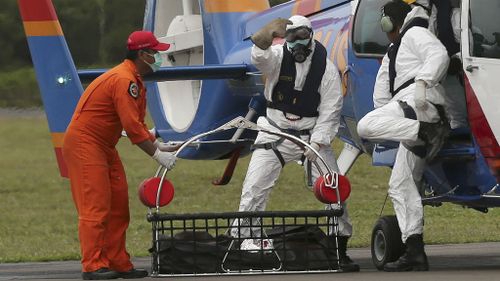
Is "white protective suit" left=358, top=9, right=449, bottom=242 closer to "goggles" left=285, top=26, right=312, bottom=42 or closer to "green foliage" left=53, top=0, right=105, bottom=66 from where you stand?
"goggles" left=285, top=26, right=312, bottom=42

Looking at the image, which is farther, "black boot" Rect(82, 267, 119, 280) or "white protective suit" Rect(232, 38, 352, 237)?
"white protective suit" Rect(232, 38, 352, 237)

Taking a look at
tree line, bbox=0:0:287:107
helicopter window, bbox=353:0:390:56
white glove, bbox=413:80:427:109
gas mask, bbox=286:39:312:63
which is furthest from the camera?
tree line, bbox=0:0:287:107

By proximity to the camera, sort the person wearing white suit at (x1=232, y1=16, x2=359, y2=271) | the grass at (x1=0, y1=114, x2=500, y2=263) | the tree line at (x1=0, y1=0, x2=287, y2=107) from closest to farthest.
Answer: the person wearing white suit at (x1=232, y1=16, x2=359, y2=271) < the grass at (x1=0, y1=114, x2=500, y2=263) < the tree line at (x1=0, y1=0, x2=287, y2=107)

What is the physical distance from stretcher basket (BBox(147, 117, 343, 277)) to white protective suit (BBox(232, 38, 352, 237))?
0.51 meters

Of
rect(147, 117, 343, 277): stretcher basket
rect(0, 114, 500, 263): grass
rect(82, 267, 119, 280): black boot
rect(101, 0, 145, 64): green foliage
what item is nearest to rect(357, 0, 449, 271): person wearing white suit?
rect(147, 117, 343, 277): stretcher basket

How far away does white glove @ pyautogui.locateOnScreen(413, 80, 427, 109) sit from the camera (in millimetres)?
9859

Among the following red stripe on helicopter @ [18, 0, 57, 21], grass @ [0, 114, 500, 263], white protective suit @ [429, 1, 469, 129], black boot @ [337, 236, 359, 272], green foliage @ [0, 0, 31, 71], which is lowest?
grass @ [0, 114, 500, 263]

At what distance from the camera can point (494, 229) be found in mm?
16656

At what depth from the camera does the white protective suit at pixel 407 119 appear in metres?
9.93

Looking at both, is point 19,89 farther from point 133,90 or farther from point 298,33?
point 133,90

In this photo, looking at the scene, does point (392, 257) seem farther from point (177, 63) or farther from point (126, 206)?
point (177, 63)

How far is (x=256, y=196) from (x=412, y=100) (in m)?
1.47

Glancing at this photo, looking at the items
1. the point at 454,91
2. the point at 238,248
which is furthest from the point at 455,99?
the point at 238,248

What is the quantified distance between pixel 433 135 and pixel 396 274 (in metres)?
1.02
